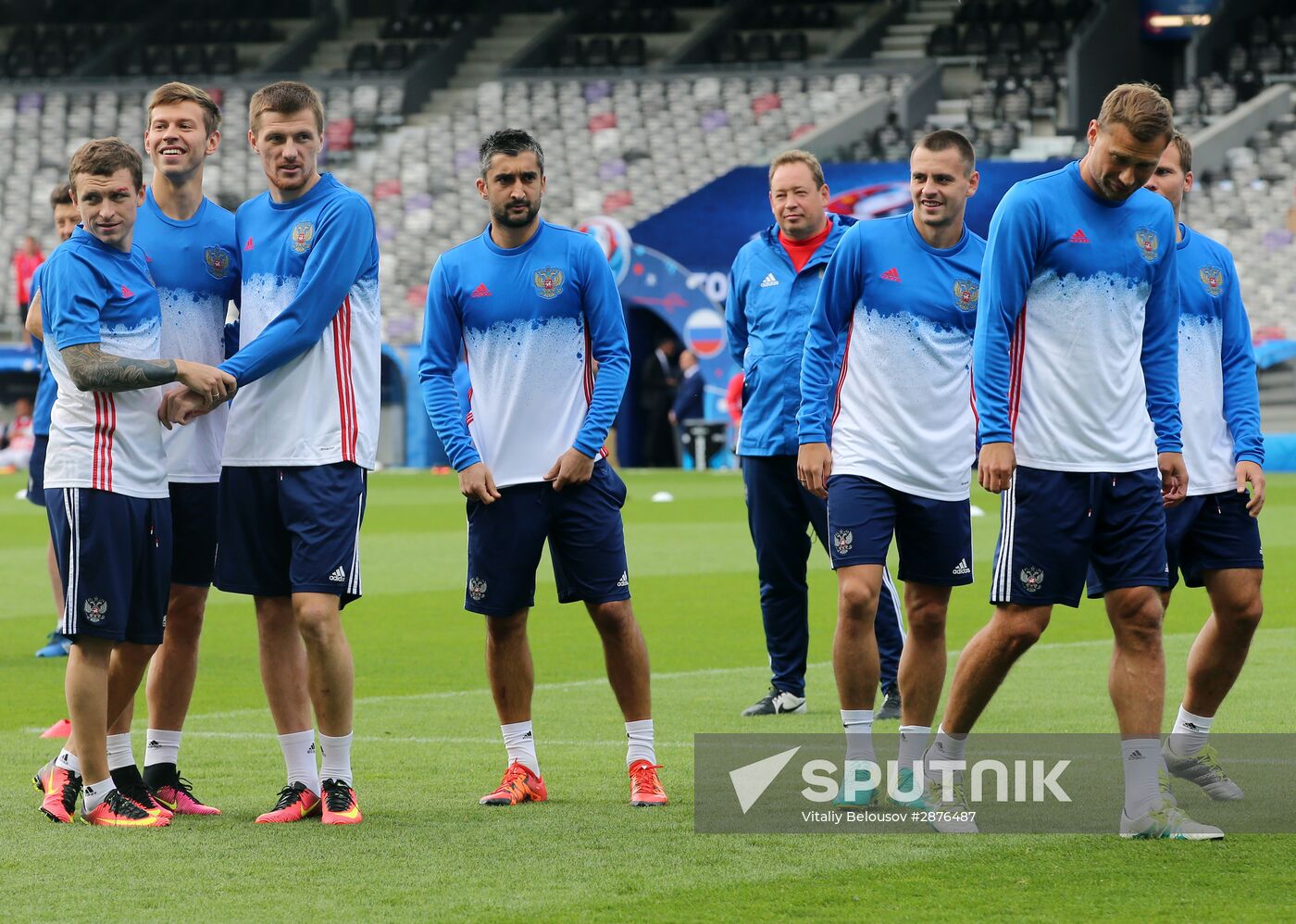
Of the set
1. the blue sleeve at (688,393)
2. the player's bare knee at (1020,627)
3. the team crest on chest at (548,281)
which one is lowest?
the blue sleeve at (688,393)

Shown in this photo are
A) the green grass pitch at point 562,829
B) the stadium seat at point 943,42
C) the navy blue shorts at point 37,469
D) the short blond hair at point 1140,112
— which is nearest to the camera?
the green grass pitch at point 562,829

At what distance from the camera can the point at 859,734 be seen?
5973 mm

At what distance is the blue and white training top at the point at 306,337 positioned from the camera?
5.66 metres

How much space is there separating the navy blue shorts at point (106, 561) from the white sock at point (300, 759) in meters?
0.50

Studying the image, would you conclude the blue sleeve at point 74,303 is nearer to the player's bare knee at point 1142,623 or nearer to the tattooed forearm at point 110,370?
the tattooed forearm at point 110,370

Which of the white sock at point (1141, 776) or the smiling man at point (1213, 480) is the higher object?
the smiling man at point (1213, 480)

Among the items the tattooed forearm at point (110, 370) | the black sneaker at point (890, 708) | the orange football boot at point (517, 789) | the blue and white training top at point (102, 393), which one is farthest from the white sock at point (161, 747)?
the black sneaker at point (890, 708)

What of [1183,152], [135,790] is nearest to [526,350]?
[135,790]

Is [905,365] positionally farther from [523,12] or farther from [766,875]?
[523,12]

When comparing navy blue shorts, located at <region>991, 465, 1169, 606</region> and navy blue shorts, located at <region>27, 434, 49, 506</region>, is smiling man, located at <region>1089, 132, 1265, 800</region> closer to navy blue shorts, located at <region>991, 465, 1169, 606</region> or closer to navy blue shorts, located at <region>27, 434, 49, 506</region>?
navy blue shorts, located at <region>991, 465, 1169, 606</region>

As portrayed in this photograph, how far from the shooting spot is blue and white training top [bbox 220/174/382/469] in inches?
223

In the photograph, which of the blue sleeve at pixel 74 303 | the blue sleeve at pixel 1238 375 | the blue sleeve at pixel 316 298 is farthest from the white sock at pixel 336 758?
the blue sleeve at pixel 1238 375

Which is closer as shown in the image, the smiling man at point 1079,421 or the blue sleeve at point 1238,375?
the smiling man at point 1079,421

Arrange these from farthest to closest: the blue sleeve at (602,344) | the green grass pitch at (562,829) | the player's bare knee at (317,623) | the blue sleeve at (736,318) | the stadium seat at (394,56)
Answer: the stadium seat at (394,56) → the blue sleeve at (736,318) → the blue sleeve at (602,344) → the player's bare knee at (317,623) → the green grass pitch at (562,829)
